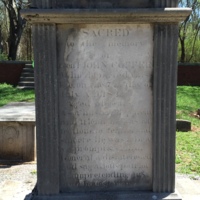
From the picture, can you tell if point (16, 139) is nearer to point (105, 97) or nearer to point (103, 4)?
point (105, 97)

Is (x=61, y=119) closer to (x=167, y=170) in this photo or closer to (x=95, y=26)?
(x=95, y=26)

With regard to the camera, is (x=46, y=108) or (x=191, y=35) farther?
(x=191, y=35)

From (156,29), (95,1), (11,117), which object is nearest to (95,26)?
(95,1)

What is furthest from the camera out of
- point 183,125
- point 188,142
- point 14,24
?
point 14,24

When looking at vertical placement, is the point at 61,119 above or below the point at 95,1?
below

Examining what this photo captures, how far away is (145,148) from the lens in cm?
388

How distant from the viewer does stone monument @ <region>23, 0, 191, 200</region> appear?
3.60m

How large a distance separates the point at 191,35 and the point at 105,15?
37.6 metres

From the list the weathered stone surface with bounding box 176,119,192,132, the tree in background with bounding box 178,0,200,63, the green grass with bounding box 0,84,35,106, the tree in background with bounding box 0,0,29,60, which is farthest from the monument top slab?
the tree in background with bounding box 178,0,200,63

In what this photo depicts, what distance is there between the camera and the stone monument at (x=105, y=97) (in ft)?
11.8

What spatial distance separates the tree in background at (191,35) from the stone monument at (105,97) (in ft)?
96.5

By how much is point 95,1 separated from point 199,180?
336 cm

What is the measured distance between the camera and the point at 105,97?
3.80 m

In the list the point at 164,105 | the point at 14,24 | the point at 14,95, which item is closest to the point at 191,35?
the point at 14,24
